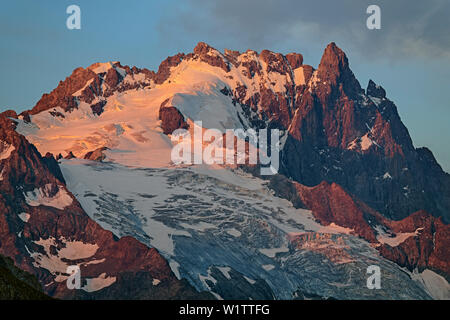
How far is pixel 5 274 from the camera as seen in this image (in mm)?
186875
